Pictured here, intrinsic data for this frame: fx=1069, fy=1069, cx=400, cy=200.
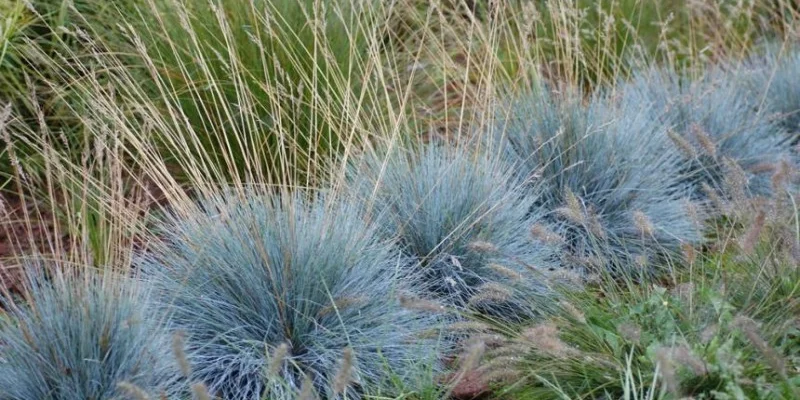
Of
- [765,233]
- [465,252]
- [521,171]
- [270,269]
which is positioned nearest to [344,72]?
[521,171]

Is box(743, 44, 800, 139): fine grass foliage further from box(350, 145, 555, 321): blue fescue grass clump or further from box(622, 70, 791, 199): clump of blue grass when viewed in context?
box(350, 145, 555, 321): blue fescue grass clump

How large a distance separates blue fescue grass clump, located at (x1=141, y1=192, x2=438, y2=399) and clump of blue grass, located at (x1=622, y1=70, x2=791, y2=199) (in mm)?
2230

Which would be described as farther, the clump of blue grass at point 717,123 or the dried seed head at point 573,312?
the clump of blue grass at point 717,123

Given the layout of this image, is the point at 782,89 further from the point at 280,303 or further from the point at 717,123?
the point at 280,303

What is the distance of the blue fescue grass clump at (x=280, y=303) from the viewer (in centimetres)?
373

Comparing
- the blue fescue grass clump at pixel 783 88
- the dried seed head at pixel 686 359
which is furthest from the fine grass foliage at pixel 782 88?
the dried seed head at pixel 686 359

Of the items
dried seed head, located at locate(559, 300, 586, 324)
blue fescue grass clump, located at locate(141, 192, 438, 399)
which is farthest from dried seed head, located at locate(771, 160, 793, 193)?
blue fescue grass clump, located at locate(141, 192, 438, 399)

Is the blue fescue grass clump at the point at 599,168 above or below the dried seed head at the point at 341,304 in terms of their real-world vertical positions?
below

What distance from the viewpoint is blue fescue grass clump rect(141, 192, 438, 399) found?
12.2 ft

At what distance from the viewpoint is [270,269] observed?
3.79m

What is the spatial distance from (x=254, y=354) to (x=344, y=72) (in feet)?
6.89

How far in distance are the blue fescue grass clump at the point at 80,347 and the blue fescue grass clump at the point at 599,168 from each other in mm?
2113

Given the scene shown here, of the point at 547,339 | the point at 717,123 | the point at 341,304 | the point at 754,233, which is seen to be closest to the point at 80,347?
the point at 341,304

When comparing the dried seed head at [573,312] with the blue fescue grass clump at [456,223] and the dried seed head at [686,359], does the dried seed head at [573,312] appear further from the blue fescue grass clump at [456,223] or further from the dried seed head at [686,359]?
the blue fescue grass clump at [456,223]
